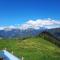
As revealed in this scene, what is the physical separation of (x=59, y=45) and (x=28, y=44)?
2457 cm

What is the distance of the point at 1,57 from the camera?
69625mm

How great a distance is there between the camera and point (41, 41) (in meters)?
189

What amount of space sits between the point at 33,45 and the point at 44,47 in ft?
31.2

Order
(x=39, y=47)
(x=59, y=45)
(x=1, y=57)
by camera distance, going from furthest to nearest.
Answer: (x=59, y=45) < (x=39, y=47) < (x=1, y=57)

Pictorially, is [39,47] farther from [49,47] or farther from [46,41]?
[46,41]

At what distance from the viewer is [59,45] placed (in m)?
182

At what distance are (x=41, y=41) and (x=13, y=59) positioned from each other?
124 meters

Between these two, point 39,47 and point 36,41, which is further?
point 36,41

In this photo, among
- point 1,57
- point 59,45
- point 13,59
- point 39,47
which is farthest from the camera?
point 59,45

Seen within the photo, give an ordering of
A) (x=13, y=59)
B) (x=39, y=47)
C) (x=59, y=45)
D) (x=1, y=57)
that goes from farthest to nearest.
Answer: (x=59, y=45) < (x=39, y=47) < (x=1, y=57) < (x=13, y=59)

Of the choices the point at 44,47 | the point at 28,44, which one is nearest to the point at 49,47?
the point at 44,47

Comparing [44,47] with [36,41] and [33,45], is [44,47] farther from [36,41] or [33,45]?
[36,41]

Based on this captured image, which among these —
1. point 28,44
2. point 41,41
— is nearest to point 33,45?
point 28,44

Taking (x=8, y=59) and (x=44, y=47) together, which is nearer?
(x=8, y=59)
